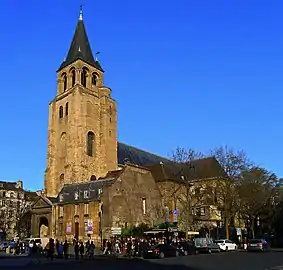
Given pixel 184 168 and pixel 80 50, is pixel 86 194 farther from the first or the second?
pixel 80 50

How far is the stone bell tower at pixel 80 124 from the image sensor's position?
78688 millimetres

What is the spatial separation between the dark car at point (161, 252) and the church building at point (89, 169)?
A: 1606cm

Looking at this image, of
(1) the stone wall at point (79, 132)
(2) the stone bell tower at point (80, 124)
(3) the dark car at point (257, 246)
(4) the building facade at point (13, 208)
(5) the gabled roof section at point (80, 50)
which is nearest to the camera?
(3) the dark car at point (257, 246)

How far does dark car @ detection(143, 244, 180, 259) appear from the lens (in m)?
37.4

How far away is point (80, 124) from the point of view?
8012 centimetres

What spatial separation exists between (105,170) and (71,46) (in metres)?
27.1

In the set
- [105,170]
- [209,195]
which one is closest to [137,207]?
[209,195]

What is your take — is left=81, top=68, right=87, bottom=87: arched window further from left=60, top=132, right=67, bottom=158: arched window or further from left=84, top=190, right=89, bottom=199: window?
left=84, top=190, right=89, bottom=199: window

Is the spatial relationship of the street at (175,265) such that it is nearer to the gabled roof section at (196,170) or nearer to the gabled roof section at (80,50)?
the gabled roof section at (196,170)

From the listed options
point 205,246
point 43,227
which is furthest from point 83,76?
point 205,246

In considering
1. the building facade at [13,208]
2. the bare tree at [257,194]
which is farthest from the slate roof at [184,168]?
the building facade at [13,208]

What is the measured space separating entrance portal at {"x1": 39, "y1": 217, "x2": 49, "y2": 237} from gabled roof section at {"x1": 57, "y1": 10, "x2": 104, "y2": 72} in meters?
32.0

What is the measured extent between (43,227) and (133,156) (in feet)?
87.9

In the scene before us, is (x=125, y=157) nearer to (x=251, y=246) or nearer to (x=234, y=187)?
(x=234, y=187)
